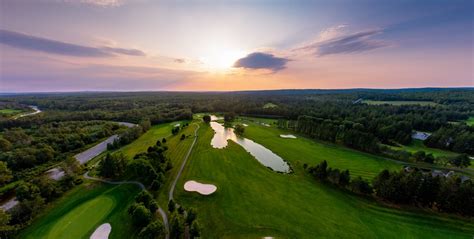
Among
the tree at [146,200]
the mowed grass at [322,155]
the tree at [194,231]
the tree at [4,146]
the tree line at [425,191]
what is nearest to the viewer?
the tree at [194,231]

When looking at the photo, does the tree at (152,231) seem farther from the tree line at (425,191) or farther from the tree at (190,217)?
the tree line at (425,191)

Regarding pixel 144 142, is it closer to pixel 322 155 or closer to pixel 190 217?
pixel 190 217

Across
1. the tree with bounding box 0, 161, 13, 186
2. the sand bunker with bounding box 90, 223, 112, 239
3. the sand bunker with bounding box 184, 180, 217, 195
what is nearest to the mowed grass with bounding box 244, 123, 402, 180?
the sand bunker with bounding box 184, 180, 217, 195

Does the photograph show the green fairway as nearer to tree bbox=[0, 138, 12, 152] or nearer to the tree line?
tree bbox=[0, 138, 12, 152]

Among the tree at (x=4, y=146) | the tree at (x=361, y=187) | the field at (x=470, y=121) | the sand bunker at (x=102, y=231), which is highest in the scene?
the field at (x=470, y=121)

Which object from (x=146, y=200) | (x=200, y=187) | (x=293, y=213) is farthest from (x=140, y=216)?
(x=293, y=213)

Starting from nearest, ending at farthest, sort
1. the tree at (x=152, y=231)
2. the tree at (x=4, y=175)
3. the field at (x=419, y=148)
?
the tree at (x=152, y=231) → the tree at (x=4, y=175) → the field at (x=419, y=148)

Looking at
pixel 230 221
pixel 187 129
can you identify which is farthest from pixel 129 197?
pixel 187 129

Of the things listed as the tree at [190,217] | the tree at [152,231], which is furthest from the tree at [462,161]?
the tree at [152,231]
